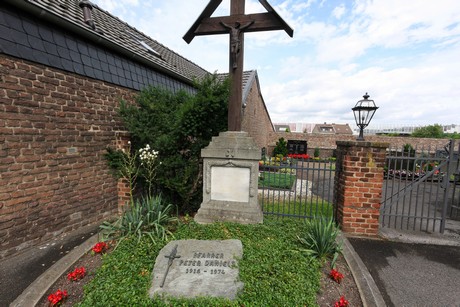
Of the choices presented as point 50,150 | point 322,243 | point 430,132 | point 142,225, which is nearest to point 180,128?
point 142,225

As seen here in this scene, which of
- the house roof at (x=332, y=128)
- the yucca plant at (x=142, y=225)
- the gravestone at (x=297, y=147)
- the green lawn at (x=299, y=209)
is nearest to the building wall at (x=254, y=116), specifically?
the gravestone at (x=297, y=147)

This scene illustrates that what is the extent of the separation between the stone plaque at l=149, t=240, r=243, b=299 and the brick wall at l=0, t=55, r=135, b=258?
253 centimetres

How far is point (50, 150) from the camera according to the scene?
12.1 ft

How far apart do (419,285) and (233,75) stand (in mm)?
3919

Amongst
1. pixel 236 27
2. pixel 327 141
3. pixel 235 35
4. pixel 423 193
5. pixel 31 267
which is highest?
pixel 236 27

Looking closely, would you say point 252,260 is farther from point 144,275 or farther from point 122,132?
point 122,132

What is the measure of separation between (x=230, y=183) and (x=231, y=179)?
0.24ft

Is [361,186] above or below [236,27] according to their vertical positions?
below

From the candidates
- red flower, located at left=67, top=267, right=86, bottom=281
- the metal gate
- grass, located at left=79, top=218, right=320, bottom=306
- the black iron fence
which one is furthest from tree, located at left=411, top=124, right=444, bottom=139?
red flower, located at left=67, top=267, right=86, bottom=281

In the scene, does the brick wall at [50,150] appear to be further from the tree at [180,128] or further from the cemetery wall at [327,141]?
the cemetery wall at [327,141]

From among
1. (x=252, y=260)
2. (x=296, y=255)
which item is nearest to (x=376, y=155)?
(x=296, y=255)

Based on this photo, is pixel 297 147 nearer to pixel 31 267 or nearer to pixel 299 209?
pixel 299 209

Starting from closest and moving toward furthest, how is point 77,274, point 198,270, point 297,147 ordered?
point 198,270 → point 77,274 → point 297,147

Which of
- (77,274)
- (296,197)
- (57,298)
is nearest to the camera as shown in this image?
(57,298)
